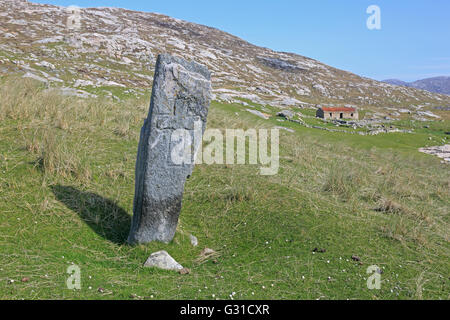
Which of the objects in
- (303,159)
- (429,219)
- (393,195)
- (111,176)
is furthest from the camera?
(303,159)

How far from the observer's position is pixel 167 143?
6.45m

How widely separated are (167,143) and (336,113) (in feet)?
161

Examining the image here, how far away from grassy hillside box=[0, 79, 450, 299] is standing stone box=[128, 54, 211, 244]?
20.9 inches

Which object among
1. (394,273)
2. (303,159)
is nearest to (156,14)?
(303,159)

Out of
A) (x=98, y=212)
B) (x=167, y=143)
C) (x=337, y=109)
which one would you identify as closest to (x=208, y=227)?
(x=167, y=143)

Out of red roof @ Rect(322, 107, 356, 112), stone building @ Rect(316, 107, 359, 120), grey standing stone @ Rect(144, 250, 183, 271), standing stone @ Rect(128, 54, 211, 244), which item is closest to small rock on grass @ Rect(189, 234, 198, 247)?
standing stone @ Rect(128, 54, 211, 244)

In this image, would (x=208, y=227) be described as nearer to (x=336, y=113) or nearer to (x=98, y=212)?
(x=98, y=212)

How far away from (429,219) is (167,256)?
6834 millimetres

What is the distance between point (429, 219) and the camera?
8.22m

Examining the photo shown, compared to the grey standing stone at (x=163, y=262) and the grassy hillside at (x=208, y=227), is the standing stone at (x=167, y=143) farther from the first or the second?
the grey standing stone at (x=163, y=262)

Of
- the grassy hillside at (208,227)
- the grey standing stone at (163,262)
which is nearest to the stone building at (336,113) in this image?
the grassy hillside at (208,227)

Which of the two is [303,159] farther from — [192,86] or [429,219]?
[192,86]
